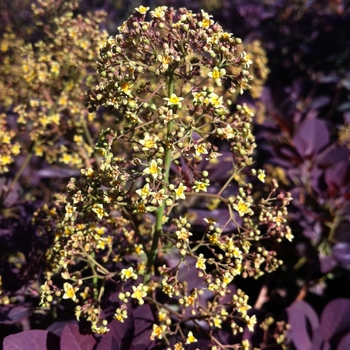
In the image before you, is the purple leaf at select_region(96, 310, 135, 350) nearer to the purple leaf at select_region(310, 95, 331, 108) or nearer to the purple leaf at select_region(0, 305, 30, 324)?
the purple leaf at select_region(0, 305, 30, 324)

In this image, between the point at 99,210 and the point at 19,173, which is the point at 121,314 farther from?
the point at 19,173

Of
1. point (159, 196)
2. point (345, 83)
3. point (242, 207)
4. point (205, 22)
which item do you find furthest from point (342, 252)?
point (345, 83)

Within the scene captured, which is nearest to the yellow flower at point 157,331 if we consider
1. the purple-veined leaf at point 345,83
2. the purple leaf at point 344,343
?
the purple leaf at point 344,343

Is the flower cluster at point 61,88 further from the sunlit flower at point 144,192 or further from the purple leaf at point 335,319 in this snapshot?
the purple leaf at point 335,319

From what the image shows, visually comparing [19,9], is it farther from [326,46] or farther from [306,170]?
[306,170]

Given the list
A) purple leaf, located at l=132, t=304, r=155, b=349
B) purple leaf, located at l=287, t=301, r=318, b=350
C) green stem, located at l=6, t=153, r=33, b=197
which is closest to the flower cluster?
green stem, located at l=6, t=153, r=33, b=197
